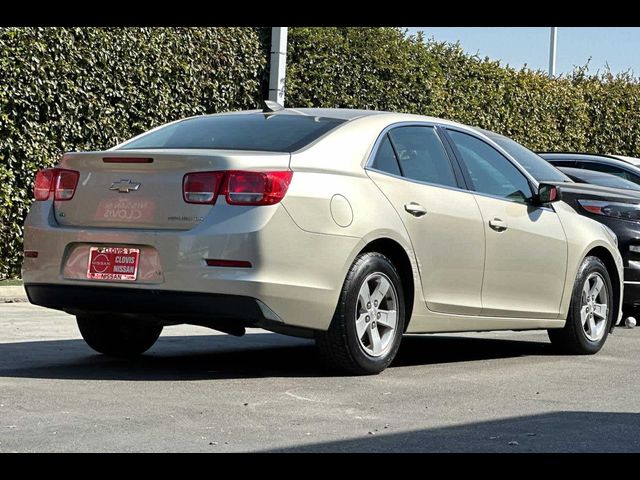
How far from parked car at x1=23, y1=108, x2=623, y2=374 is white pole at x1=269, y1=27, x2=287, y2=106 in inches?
288

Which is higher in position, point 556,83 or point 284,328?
point 556,83

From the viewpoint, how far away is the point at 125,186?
7695mm

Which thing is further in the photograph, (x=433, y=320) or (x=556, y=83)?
(x=556, y=83)

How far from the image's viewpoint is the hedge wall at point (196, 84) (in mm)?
14109

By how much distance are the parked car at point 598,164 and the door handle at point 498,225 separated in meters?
5.73

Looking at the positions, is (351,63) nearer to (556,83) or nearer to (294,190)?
(556,83)

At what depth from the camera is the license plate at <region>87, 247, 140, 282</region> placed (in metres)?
7.58

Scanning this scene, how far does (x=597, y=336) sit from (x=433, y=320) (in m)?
1.90

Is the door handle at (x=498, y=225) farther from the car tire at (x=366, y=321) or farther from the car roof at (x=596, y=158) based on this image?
the car roof at (x=596, y=158)

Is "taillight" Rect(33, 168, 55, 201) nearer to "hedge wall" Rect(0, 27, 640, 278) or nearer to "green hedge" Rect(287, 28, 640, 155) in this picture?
"hedge wall" Rect(0, 27, 640, 278)
